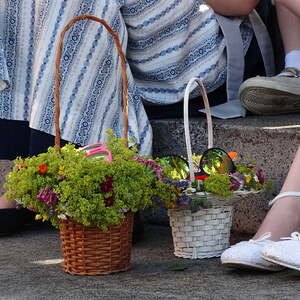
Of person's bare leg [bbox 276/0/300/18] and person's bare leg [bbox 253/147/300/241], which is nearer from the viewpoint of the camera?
person's bare leg [bbox 253/147/300/241]

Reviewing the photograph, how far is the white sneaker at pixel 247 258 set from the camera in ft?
7.00

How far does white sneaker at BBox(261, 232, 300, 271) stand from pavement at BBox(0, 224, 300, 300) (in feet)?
0.16

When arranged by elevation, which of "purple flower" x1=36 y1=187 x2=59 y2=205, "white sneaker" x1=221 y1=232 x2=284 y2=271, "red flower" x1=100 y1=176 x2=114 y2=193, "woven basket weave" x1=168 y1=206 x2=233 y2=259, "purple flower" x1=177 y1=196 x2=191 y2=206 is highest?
"red flower" x1=100 y1=176 x2=114 y2=193

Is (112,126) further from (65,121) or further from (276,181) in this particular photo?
(276,181)

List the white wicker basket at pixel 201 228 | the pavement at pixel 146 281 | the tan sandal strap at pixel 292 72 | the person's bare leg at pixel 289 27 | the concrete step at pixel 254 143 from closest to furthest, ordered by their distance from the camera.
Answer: the pavement at pixel 146 281 < the white wicker basket at pixel 201 228 < the concrete step at pixel 254 143 < the tan sandal strap at pixel 292 72 < the person's bare leg at pixel 289 27

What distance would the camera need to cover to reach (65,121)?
2.69 meters

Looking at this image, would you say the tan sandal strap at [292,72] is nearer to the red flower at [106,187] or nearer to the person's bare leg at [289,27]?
the person's bare leg at [289,27]

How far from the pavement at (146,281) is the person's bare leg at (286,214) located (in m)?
0.13

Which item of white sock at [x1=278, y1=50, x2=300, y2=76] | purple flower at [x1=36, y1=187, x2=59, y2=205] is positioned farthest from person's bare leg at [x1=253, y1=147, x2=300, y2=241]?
white sock at [x1=278, y1=50, x2=300, y2=76]

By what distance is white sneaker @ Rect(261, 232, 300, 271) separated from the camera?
2.06 metres

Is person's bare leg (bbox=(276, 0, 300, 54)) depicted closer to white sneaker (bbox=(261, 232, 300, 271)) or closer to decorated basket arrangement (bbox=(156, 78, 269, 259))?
decorated basket arrangement (bbox=(156, 78, 269, 259))

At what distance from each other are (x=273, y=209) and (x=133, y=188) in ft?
1.39

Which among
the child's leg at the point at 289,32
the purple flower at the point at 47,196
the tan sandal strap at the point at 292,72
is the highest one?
the child's leg at the point at 289,32

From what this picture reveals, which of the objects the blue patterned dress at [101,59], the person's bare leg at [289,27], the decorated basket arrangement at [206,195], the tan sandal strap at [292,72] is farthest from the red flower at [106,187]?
the person's bare leg at [289,27]
